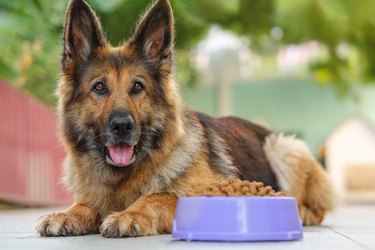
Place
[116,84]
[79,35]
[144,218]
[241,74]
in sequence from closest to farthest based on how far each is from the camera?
[144,218], [116,84], [79,35], [241,74]

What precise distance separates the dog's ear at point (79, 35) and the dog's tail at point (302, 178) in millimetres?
1588

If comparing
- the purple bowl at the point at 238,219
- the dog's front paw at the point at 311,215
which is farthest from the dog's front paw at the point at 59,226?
the dog's front paw at the point at 311,215

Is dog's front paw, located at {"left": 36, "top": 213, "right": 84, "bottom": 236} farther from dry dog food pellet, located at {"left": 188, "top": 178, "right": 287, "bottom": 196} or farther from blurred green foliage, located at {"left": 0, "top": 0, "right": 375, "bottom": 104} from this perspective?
blurred green foliage, located at {"left": 0, "top": 0, "right": 375, "bottom": 104}

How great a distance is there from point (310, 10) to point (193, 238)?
200 inches

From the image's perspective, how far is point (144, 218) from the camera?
10.2 feet

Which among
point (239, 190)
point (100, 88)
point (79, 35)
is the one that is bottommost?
point (239, 190)

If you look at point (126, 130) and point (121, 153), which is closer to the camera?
point (126, 130)

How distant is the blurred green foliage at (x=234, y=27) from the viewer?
20.2 ft

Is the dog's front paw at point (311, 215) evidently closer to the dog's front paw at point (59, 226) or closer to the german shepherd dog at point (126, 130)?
the german shepherd dog at point (126, 130)

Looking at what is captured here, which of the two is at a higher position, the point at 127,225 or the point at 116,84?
the point at 116,84

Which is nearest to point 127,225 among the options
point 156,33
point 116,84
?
point 116,84

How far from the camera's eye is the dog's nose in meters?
3.18

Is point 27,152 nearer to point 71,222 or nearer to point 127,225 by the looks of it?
point 71,222

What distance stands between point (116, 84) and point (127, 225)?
→ 2.46 feet
